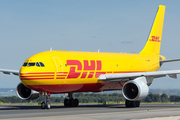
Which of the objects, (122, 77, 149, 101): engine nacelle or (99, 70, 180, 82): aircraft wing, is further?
(99, 70, 180, 82): aircraft wing

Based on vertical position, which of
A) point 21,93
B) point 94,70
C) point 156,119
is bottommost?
point 156,119

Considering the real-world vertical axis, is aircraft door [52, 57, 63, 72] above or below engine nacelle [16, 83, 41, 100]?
above

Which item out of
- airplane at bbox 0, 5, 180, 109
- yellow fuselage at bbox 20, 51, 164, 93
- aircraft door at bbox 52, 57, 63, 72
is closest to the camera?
yellow fuselage at bbox 20, 51, 164, 93


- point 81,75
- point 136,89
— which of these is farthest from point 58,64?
point 136,89

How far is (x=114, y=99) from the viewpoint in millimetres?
53375

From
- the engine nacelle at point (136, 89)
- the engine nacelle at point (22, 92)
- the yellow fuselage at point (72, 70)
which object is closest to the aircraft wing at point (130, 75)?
the engine nacelle at point (136, 89)

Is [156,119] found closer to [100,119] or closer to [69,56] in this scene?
[100,119]

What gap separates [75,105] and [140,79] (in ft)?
23.1

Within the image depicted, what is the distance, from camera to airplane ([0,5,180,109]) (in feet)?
79.1

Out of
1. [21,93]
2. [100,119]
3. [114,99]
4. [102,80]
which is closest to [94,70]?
[102,80]

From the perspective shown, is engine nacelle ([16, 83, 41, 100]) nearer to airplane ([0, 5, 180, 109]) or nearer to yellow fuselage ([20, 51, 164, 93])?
airplane ([0, 5, 180, 109])

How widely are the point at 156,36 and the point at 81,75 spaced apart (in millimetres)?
15372

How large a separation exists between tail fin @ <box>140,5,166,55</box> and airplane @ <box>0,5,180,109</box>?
3.87 meters

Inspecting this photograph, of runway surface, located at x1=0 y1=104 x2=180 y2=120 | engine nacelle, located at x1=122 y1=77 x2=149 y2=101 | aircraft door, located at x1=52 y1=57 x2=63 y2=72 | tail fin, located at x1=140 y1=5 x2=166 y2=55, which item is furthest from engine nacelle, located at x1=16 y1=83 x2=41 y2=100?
tail fin, located at x1=140 y1=5 x2=166 y2=55
